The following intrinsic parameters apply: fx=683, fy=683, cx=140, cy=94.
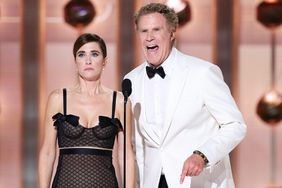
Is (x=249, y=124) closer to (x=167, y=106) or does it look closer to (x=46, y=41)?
(x=46, y=41)

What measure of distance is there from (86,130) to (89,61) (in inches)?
9.4

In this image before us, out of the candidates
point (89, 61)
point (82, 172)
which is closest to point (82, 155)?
point (82, 172)

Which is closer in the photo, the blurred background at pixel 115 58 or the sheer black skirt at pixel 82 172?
the sheer black skirt at pixel 82 172

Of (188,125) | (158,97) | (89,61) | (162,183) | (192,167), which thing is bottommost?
(162,183)

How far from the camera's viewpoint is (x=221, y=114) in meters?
2.45

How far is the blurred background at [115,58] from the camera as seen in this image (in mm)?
3955

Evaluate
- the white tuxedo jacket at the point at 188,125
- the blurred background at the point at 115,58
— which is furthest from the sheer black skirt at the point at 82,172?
the blurred background at the point at 115,58

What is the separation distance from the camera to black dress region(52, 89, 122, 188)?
2303 millimetres

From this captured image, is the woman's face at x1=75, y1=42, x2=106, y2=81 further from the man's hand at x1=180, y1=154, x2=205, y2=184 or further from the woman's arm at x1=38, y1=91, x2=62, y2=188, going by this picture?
the man's hand at x1=180, y1=154, x2=205, y2=184

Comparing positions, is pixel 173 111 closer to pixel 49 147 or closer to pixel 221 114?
pixel 221 114

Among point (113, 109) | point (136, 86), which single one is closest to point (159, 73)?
point (136, 86)

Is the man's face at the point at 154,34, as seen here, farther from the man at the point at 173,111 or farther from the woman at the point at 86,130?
the woman at the point at 86,130

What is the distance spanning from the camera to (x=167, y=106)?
8.24 ft

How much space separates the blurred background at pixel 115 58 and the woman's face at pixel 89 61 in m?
1.57
